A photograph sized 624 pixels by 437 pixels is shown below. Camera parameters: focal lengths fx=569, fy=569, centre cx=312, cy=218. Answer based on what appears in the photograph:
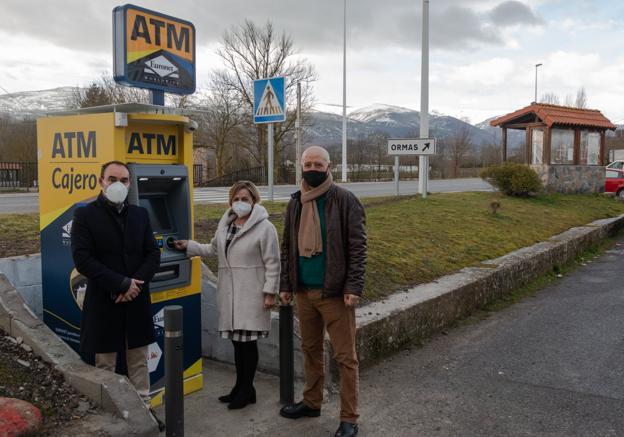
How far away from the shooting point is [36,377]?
12.0ft

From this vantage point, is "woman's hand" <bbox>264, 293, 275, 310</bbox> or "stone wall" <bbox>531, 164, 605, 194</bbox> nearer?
"woman's hand" <bbox>264, 293, 275, 310</bbox>

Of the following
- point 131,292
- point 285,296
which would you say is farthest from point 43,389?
point 285,296

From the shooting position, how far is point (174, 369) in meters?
3.42

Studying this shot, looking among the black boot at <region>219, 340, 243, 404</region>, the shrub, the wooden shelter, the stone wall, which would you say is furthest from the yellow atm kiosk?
the wooden shelter

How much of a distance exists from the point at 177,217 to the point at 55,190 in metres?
0.92

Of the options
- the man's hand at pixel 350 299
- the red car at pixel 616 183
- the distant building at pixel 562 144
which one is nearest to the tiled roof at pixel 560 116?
the distant building at pixel 562 144

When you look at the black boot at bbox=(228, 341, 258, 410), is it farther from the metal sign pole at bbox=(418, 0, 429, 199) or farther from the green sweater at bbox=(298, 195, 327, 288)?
the metal sign pole at bbox=(418, 0, 429, 199)

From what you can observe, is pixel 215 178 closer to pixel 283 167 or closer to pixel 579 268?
pixel 283 167

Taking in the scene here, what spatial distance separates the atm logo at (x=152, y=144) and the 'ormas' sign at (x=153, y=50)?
512mm

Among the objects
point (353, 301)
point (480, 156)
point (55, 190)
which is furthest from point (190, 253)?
point (480, 156)

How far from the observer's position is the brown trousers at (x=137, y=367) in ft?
12.4

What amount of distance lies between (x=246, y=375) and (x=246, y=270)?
0.83 metres

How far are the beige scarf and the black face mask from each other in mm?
27

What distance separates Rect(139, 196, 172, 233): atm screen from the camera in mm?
4379
